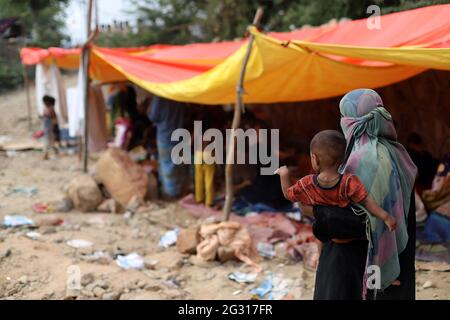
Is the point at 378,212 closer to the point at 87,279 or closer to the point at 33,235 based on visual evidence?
the point at 87,279

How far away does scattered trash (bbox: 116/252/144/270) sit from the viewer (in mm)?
3812

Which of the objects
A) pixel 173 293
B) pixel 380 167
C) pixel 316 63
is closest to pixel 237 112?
pixel 316 63

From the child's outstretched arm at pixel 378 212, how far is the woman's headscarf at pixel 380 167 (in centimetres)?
2

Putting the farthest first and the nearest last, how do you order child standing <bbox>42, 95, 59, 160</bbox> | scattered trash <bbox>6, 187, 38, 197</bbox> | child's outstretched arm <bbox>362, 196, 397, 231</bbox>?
1. child standing <bbox>42, 95, 59, 160</bbox>
2. scattered trash <bbox>6, 187, 38, 197</bbox>
3. child's outstretched arm <bbox>362, 196, 397, 231</bbox>

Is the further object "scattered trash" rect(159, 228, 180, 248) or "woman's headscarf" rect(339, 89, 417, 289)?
"scattered trash" rect(159, 228, 180, 248)

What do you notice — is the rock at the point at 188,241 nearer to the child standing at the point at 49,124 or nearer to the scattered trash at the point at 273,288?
the scattered trash at the point at 273,288

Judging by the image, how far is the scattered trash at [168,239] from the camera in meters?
4.44

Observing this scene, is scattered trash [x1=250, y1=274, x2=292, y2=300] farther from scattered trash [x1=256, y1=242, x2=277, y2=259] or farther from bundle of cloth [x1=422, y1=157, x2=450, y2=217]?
bundle of cloth [x1=422, y1=157, x2=450, y2=217]

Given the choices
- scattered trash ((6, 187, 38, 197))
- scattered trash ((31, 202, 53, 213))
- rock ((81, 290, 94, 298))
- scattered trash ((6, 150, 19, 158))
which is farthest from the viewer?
scattered trash ((6, 150, 19, 158))

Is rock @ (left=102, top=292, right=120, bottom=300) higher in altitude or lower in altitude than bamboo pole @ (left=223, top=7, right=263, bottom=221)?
lower

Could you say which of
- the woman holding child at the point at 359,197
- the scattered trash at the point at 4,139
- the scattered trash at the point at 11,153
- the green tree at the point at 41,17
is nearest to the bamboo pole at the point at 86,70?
the scattered trash at the point at 11,153

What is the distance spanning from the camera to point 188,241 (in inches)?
163

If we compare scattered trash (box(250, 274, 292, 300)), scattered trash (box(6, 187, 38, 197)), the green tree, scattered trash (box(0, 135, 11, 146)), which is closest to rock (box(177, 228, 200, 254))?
scattered trash (box(250, 274, 292, 300))
